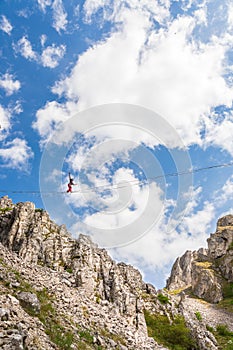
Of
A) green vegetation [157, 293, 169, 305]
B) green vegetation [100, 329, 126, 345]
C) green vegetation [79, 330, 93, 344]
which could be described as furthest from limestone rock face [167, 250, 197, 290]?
green vegetation [79, 330, 93, 344]

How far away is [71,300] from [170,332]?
19638 millimetres

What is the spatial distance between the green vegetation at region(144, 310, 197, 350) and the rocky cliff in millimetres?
116

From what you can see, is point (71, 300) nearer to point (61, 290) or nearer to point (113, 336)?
point (61, 290)

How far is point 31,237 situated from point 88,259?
1188 centimetres

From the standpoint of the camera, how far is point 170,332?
39.1 metres

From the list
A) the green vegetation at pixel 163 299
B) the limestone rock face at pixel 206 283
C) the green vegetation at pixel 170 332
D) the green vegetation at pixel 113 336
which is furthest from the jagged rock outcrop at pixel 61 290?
the limestone rock face at pixel 206 283

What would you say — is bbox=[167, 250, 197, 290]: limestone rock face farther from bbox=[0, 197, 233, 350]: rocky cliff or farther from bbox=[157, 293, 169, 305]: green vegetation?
bbox=[0, 197, 233, 350]: rocky cliff

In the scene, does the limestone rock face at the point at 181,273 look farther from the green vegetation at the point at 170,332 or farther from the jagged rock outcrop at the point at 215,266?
the green vegetation at the point at 170,332

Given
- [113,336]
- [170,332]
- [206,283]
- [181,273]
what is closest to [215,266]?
[206,283]

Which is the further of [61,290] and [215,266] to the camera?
[215,266]

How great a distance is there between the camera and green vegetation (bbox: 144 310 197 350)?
3616cm

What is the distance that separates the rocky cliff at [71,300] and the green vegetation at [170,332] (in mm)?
116

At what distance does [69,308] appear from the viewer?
2367 centimetres

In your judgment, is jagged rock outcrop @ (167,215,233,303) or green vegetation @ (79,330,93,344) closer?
green vegetation @ (79,330,93,344)
